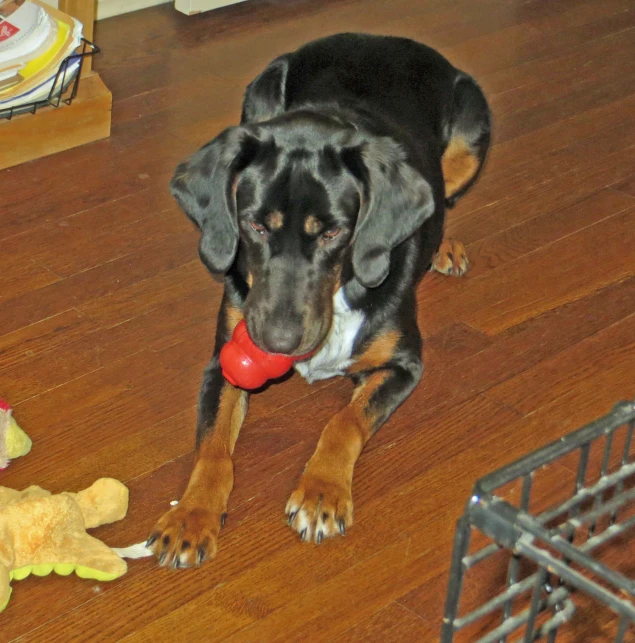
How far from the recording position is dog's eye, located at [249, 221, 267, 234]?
8.14 feet

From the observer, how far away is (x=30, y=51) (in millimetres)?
3947

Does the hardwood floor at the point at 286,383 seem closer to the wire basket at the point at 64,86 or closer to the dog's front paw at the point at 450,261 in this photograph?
the dog's front paw at the point at 450,261

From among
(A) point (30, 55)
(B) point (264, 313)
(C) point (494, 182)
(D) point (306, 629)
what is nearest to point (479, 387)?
(B) point (264, 313)

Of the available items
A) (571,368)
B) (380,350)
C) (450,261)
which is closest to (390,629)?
(380,350)

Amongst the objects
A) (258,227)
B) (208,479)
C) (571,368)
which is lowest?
(571,368)

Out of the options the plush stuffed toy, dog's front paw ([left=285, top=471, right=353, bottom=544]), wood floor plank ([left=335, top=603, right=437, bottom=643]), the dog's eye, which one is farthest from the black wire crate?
the plush stuffed toy

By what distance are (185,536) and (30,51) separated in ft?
7.77

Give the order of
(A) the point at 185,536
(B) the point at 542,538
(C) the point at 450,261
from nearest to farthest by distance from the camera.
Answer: (B) the point at 542,538 < (A) the point at 185,536 < (C) the point at 450,261

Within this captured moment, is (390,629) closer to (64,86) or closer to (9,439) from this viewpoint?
(9,439)

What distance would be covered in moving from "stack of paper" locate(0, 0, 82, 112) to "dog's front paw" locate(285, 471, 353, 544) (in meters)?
2.20

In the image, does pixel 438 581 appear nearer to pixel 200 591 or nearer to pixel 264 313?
pixel 200 591

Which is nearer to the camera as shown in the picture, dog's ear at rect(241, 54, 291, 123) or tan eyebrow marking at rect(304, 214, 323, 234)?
tan eyebrow marking at rect(304, 214, 323, 234)

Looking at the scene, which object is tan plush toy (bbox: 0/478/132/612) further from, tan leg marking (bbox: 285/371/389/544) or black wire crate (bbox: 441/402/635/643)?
black wire crate (bbox: 441/402/635/643)

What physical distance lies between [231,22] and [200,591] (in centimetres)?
396
